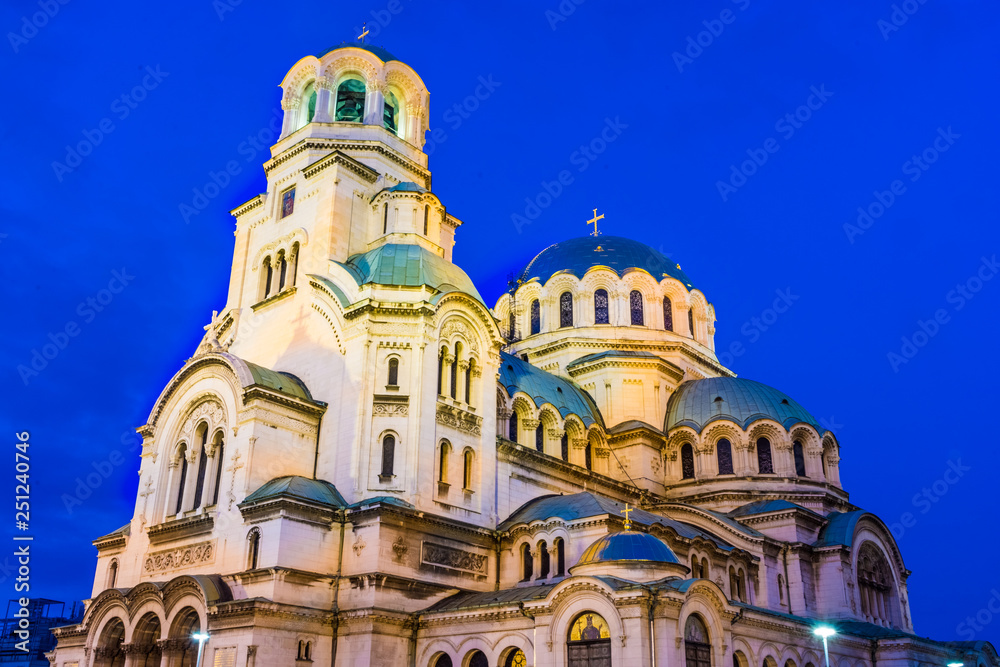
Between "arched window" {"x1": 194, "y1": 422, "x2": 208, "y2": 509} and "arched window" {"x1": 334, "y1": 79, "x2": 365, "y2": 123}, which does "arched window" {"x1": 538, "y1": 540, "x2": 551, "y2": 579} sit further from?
"arched window" {"x1": 334, "y1": 79, "x2": 365, "y2": 123}

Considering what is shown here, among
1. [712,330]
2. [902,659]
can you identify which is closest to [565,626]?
[902,659]

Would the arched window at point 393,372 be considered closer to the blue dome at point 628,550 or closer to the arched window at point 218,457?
the arched window at point 218,457

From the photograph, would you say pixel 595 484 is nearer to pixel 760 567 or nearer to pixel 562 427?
pixel 562 427

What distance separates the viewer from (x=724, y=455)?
42094 millimetres

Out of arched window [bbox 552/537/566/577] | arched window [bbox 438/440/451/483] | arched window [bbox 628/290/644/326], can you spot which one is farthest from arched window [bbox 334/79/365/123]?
arched window [bbox 552/537/566/577]

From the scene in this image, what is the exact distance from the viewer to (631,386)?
43531 mm

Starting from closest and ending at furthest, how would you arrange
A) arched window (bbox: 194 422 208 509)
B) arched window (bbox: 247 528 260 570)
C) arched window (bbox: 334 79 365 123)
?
arched window (bbox: 247 528 260 570) < arched window (bbox: 194 422 208 509) < arched window (bbox: 334 79 365 123)

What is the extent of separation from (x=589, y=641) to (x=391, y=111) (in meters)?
25.3

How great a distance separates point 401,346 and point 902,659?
21960mm

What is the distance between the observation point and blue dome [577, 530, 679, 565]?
25703 millimetres

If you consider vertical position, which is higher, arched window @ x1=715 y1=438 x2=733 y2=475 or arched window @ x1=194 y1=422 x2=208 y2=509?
arched window @ x1=715 y1=438 x2=733 y2=475

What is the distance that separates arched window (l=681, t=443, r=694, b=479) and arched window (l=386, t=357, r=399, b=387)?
1770 centimetres

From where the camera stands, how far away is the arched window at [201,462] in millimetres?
31009

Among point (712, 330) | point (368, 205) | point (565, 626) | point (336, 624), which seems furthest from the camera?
point (712, 330)
